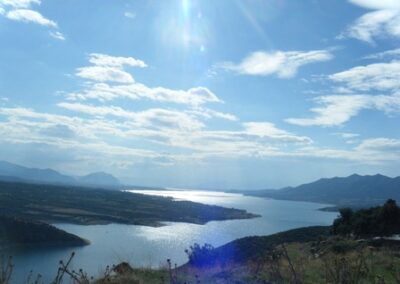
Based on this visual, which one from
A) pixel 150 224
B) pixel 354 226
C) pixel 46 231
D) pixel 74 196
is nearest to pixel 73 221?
pixel 150 224

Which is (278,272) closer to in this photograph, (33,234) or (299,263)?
(299,263)

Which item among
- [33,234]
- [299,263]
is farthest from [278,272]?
[33,234]

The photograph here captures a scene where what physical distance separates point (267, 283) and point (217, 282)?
1.07 meters

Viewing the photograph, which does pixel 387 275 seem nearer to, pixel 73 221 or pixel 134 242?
pixel 134 242

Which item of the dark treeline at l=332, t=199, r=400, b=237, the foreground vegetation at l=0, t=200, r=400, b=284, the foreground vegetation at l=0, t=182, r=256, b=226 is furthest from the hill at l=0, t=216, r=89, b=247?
the foreground vegetation at l=0, t=200, r=400, b=284

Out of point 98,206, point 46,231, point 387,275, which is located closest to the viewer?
point 387,275

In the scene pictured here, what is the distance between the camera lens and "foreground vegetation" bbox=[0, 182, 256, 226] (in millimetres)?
140938

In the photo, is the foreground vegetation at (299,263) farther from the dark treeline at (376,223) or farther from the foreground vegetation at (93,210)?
the foreground vegetation at (93,210)

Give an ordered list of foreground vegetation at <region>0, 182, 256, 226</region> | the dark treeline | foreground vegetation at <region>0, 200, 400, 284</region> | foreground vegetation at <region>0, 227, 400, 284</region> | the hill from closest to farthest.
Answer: foreground vegetation at <region>0, 227, 400, 284</region>, foreground vegetation at <region>0, 200, 400, 284</region>, the dark treeline, the hill, foreground vegetation at <region>0, 182, 256, 226</region>

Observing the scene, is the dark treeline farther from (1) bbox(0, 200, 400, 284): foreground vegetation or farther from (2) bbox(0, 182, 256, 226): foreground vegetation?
(2) bbox(0, 182, 256, 226): foreground vegetation

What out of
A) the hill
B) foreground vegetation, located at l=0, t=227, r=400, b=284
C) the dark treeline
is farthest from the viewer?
the hill

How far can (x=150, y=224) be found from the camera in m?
140

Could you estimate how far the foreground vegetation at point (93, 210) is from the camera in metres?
141

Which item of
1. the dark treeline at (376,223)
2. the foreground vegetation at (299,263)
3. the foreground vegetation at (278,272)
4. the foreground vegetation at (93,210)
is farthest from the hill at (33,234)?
the foreground vegetation at (278,272)
